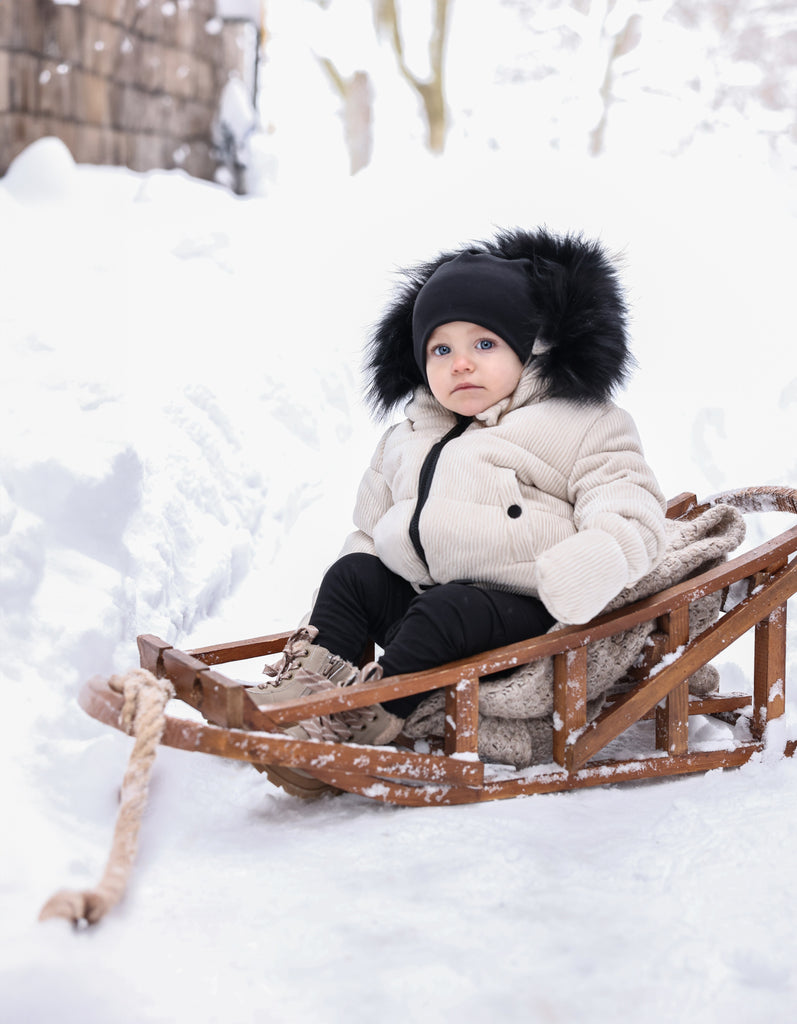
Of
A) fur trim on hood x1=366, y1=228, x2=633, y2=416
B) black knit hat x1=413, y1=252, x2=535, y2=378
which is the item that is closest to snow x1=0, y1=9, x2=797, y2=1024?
fur trim on hood x1=366, y1=228, x2=633, y2=416

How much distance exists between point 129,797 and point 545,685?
2.35ft

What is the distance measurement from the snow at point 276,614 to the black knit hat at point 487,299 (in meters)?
0.73

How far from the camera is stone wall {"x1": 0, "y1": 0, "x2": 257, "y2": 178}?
3014mm

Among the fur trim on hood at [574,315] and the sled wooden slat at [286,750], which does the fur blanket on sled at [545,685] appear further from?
the fur trim on hood at [574,315]

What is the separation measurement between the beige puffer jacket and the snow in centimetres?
41

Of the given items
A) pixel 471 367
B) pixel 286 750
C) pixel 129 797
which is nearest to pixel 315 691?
pixel 286 750

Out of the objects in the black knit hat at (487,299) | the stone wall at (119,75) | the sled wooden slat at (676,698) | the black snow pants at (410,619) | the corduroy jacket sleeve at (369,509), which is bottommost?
the sled wooden slat at (676,698)

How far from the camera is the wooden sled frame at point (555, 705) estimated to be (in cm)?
137

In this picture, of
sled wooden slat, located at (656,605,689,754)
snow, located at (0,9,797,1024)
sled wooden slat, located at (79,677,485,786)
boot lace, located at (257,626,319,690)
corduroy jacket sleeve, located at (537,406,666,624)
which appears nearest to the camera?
snow, located at (0,9,797,1024)

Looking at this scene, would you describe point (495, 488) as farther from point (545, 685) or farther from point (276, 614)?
point (276, 614)

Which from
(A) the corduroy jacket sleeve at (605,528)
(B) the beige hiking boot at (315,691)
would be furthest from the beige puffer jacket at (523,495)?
(B) the beige hiking boot at (315,691)

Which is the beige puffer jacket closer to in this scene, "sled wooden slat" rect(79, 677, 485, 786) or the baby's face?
the baby's face

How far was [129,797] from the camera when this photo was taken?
1.24 meters

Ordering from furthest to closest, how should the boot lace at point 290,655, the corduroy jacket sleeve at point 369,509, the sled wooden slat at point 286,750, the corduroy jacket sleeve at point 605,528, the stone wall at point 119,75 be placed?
1. the stone wall at point 119,75
2. the corduroy jacket sleeve at point 369,509
3. the boot lace at point 290,655
4. the corduroy jacket sleeve at point 605,528
5. the sled wooden slat at point 286,750
